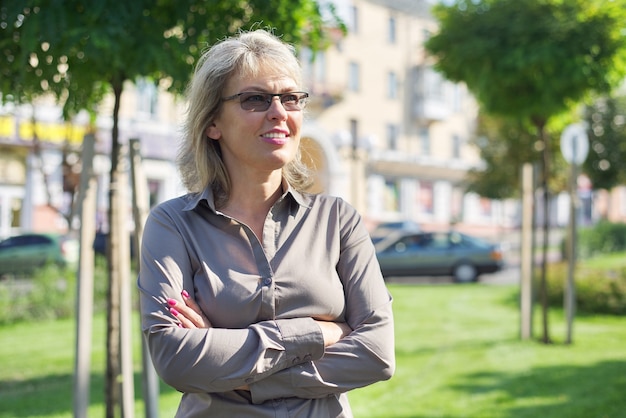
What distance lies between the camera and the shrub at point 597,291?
40.4 feet

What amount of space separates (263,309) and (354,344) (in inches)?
12.3

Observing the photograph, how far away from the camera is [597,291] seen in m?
12.5

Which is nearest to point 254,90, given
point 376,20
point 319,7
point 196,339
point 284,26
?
point 196,339

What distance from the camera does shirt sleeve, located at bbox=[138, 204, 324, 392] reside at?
7.45 ft

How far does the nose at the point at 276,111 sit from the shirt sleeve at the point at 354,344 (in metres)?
0.38

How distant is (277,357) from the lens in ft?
7.55

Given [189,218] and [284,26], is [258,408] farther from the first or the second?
[284,26]

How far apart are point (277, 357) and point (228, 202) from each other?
0.54m

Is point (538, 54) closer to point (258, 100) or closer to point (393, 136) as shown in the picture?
point (258, 100)

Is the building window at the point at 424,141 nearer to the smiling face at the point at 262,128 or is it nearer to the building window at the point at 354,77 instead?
the building window at the point at 354,77

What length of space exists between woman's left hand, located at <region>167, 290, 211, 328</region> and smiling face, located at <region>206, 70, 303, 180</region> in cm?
47

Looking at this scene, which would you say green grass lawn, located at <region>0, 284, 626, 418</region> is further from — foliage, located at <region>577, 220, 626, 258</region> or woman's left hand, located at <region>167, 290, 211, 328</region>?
foliage, located at <region>577, 220, 626, 258</region>

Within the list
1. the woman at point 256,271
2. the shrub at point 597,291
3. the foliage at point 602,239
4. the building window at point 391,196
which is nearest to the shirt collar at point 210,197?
the woman at point 256,271

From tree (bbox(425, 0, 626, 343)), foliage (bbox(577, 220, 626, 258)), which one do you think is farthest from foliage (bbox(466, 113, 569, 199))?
tree (bbox(425, 0, 626, 343))
